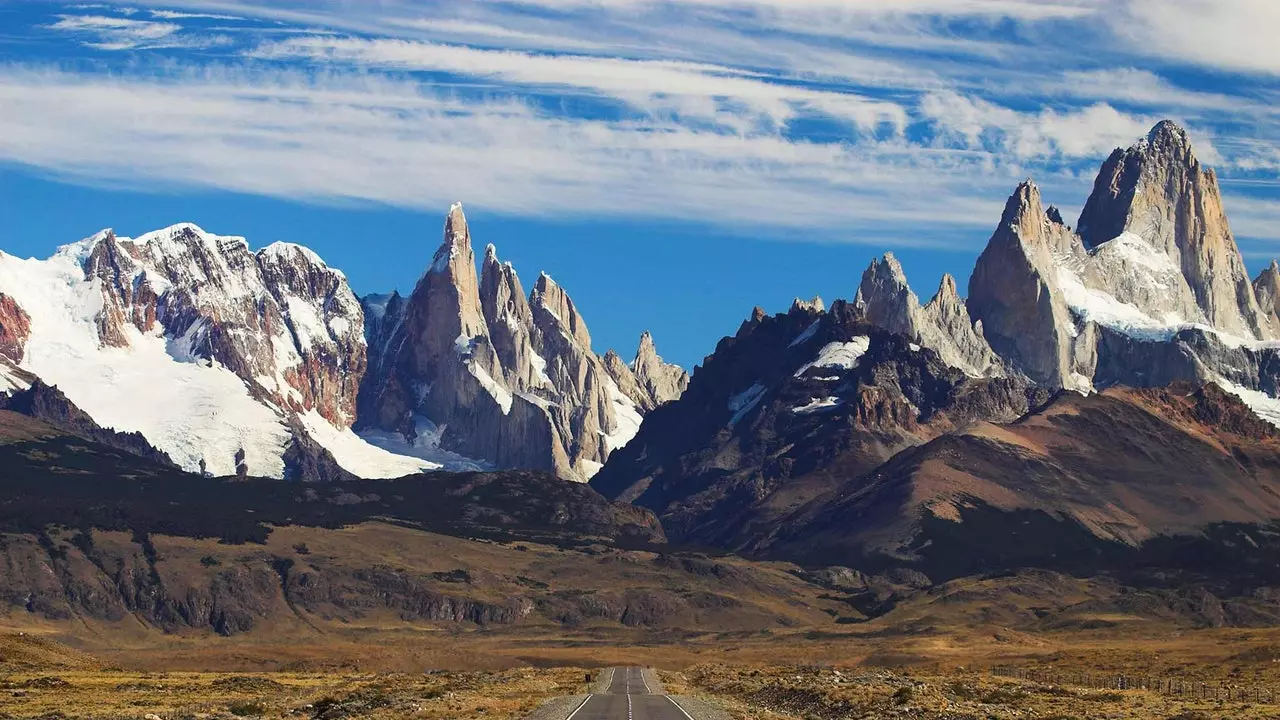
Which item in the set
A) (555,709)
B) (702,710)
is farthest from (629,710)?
(555,709)

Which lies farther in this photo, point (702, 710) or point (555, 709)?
point (555, 709)

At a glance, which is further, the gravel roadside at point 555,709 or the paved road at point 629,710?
the paved road at point 629,710

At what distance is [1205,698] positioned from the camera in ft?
653

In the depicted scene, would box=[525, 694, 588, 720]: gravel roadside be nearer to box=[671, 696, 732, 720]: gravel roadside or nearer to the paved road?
the paved road

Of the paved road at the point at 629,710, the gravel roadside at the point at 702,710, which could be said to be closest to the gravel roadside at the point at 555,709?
the paved road at the point at 629,710

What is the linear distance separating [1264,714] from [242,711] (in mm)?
82271

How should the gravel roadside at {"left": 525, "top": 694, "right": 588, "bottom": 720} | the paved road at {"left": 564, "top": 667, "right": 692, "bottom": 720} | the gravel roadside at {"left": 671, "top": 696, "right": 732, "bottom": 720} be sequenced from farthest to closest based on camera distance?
the paved road at {"left": 564, "top": 667, "right": 692, "bottom": 720}
the gravel roadside at {"left": 525, "top": 694, "right": 588, "bottom": 720}
the gravel roadside at {"left": 671, "top": 696, "right": 732, "bottom": 720}

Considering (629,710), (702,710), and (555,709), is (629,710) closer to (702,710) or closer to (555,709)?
(702,710)

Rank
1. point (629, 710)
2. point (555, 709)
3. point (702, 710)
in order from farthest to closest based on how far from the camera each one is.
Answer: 1. point (555, 709)
2. point (702, 710)
3. point (629, 710)

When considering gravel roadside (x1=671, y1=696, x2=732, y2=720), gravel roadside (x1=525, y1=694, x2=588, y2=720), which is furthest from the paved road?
gravel roadside (x1=525, y1=694, x2=588, y2=720)

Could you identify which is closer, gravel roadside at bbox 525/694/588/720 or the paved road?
gravel roadside at bbox 525/694/588/720

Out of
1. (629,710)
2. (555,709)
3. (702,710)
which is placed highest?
(555,709)

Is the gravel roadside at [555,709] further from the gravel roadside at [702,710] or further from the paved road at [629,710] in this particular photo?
the gravel roadside at [702,710]

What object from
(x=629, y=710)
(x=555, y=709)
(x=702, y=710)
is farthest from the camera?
(x=555, y=709)
